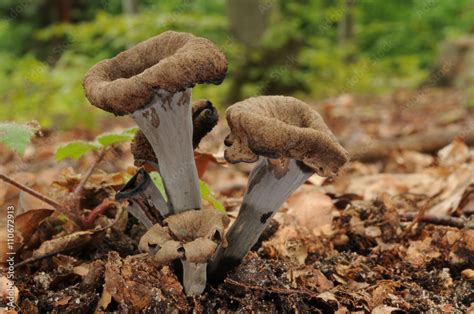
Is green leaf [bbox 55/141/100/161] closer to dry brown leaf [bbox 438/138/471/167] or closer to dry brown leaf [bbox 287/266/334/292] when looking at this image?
dry brown leaf [bbox 287/266/334/292]

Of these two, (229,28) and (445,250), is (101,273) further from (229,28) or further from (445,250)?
(229,28)

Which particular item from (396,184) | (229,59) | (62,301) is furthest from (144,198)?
(229,59)

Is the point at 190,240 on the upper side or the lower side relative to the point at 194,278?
upper

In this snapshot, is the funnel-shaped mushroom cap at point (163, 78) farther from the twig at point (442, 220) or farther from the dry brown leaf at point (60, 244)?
the twig at point (442, 220)

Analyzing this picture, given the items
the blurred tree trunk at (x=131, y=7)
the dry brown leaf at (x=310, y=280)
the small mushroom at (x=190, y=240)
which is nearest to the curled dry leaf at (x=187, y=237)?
the small mushroom at (x=190, y=240)

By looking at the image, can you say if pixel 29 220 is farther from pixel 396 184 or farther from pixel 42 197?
pixel 396 184
